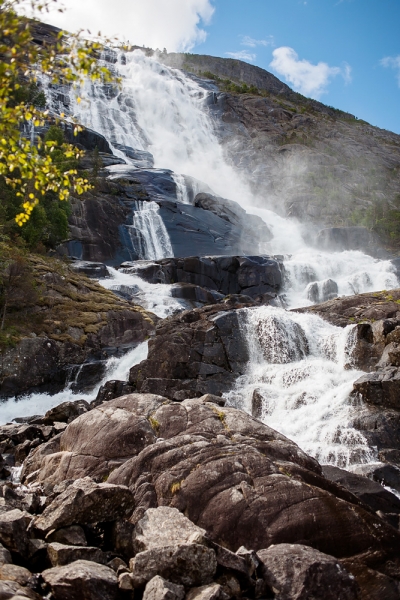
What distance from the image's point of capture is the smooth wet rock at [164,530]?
295 inches

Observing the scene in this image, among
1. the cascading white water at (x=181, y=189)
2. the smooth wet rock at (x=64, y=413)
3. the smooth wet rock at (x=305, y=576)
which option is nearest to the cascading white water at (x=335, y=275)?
the cascading white water at (x=181, y=189)

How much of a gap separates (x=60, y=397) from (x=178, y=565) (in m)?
23.0

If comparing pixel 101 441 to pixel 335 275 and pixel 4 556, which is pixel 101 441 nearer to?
pixel 4 556

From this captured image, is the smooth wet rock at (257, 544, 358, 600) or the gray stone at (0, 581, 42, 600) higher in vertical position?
the gray stone at (0, 581, 42, 600)

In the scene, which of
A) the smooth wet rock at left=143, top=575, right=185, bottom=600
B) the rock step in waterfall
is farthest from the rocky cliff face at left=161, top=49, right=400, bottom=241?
the smooth wet rock at left=143, top=575, right=185, bottom=600

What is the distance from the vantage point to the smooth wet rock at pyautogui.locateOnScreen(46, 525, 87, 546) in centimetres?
A: 790

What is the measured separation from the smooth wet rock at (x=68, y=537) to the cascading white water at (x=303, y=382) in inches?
477

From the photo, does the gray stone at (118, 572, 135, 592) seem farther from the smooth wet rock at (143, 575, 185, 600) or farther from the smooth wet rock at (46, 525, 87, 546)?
the smooth wet rock at (46, 525, 87, 546)

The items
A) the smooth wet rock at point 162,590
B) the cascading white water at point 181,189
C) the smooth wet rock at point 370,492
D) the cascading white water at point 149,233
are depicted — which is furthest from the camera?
the cascading white water at point 181,189

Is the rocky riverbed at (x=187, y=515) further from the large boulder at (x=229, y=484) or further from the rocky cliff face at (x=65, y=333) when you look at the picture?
the rocky cliff face at (x=65, y=333)

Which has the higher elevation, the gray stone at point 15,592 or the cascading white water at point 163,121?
the cascading white water at point 163,121

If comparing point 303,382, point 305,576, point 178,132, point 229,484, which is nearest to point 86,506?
point 229,484

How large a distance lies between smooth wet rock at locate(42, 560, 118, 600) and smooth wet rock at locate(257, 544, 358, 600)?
2.33 meters

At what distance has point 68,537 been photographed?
26.1 ft
